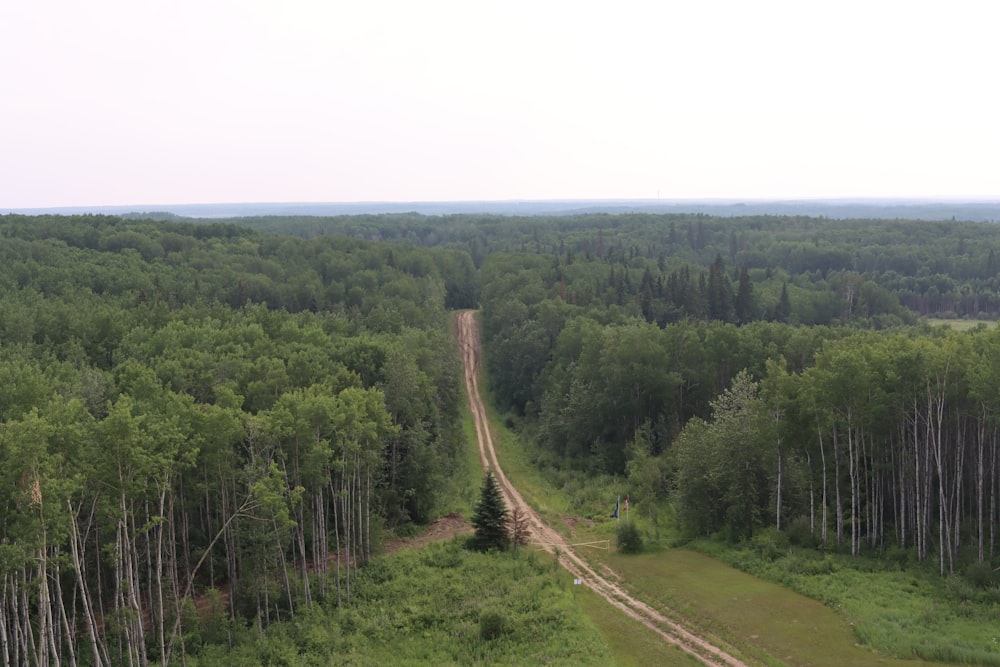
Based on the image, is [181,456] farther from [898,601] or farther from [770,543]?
[898,601]

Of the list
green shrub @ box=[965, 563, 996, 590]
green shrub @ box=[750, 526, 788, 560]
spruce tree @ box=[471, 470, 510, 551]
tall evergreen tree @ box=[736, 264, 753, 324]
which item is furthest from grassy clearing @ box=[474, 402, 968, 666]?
tall evergreen tree @ box=[736, 264, 753, 324]

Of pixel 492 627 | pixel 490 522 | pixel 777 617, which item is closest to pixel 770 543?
pixel 777 617

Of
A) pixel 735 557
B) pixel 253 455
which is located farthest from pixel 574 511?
pixel 253 455

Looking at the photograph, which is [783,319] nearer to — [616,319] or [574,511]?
[616,319]

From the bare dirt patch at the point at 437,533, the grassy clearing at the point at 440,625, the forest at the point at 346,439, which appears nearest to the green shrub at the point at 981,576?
the forest at the point at 346,439

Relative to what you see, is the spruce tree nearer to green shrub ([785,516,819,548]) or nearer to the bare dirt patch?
the bare dirt patch

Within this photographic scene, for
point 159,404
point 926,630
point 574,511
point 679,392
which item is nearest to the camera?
point 926,630

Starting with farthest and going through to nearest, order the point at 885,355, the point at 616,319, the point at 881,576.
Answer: the point at 616,319 < the point at 885,355 < the point at 881,576
